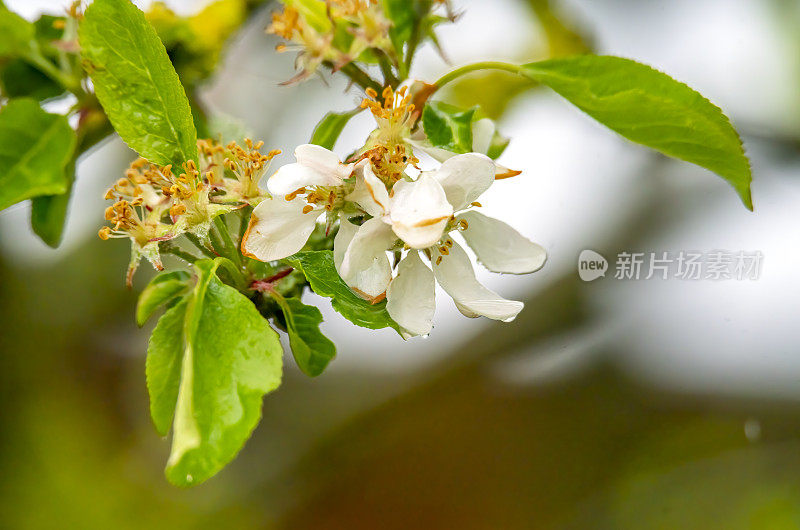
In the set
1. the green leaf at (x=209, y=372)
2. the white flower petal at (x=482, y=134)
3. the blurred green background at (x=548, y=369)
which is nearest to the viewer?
the green leaf at (x=209, y=372)

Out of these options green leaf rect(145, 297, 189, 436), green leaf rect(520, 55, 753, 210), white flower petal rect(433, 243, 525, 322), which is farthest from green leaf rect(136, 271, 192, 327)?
green leaf rect(520, 55, 753, 210)

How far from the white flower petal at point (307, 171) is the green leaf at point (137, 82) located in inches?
2.6

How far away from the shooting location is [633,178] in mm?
662

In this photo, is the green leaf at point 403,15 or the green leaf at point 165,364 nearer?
the green leaf at point 165,364

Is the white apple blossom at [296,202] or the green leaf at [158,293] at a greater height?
the white apple blossom at [296,202]

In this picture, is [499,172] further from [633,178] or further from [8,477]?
[8,477]

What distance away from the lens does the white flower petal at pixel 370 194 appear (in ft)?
0.80

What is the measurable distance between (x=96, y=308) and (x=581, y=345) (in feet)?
1.84

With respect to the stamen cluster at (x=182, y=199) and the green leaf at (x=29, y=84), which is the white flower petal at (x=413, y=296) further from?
the green leaf at (x=29, y=84)

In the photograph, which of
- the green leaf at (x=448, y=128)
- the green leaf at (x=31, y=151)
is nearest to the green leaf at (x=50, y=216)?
the green leaf at (x=31, y=151)

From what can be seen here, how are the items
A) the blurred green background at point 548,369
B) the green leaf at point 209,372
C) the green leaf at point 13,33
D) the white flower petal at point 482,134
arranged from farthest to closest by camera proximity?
the blurred green background at point 548,369, the green leaf at point 13,33, the white flower petal at point 482,134, the green leaf at point 209,372

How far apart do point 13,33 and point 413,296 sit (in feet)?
1.26

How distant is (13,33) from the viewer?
449 millimetres

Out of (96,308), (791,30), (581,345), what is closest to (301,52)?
(581,345)
